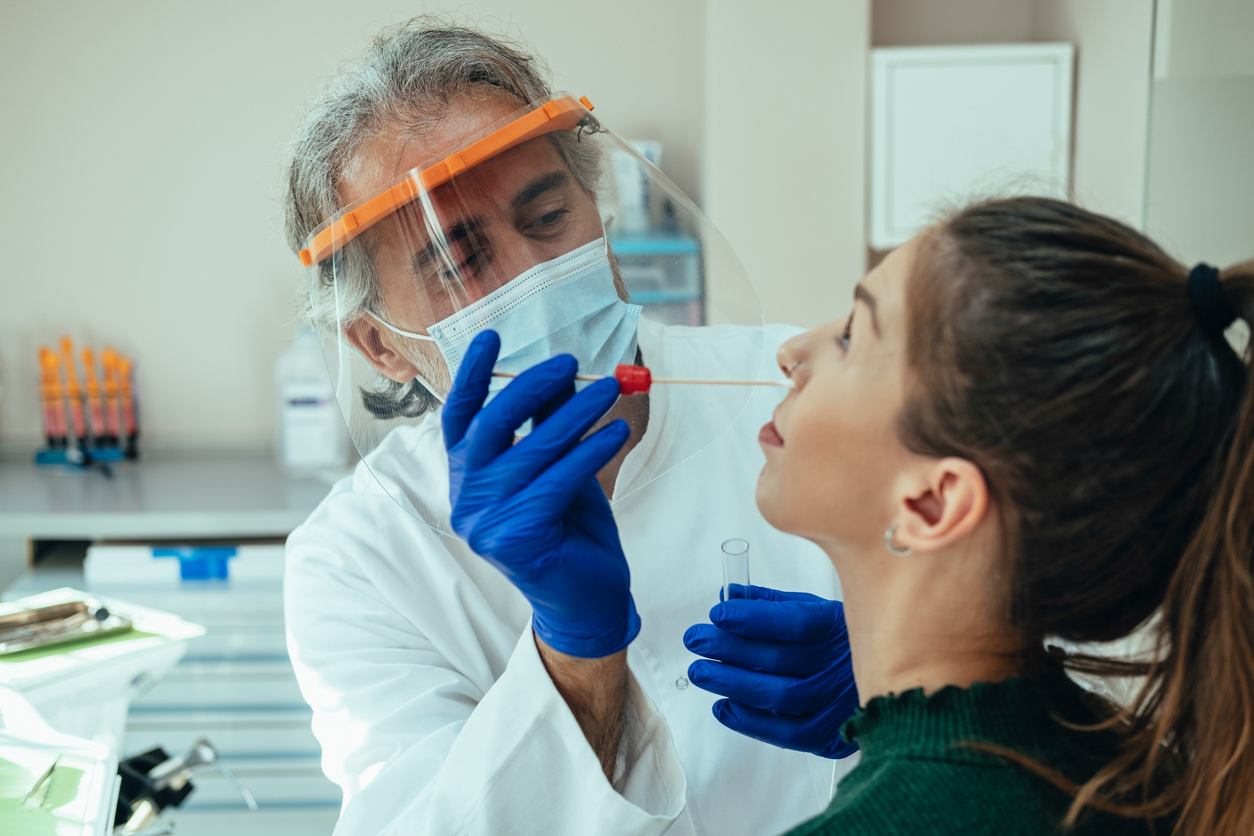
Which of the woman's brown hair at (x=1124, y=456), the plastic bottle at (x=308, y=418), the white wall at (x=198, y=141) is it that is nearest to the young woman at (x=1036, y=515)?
the woman's brown hair at (x=1124, y=456)

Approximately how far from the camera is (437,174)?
1030 mm

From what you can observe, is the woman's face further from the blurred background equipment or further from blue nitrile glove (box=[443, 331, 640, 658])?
the blurred background equipment

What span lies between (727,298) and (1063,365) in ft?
1.67

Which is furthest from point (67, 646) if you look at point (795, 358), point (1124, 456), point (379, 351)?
point (1124, 456)

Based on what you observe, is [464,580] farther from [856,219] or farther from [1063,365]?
[856,219]

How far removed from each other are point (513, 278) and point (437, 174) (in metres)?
0.14

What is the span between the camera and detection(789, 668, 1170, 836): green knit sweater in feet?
2.52

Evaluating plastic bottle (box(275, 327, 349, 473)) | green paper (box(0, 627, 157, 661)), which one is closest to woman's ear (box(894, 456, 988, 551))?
green paper (box(0, 627, 157, 661))

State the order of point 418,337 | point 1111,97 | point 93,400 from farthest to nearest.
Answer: point 93,400 < point 1111,97 < point 418,337

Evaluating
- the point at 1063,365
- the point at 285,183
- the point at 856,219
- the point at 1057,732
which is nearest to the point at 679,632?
the point at 1057,732

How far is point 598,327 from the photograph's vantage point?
109cm

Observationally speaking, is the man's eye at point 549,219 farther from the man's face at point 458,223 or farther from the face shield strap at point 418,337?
the face shield strap at point 418,337

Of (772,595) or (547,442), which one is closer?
(547,442)

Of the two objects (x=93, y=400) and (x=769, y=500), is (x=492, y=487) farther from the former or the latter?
(x=93, y=400)
